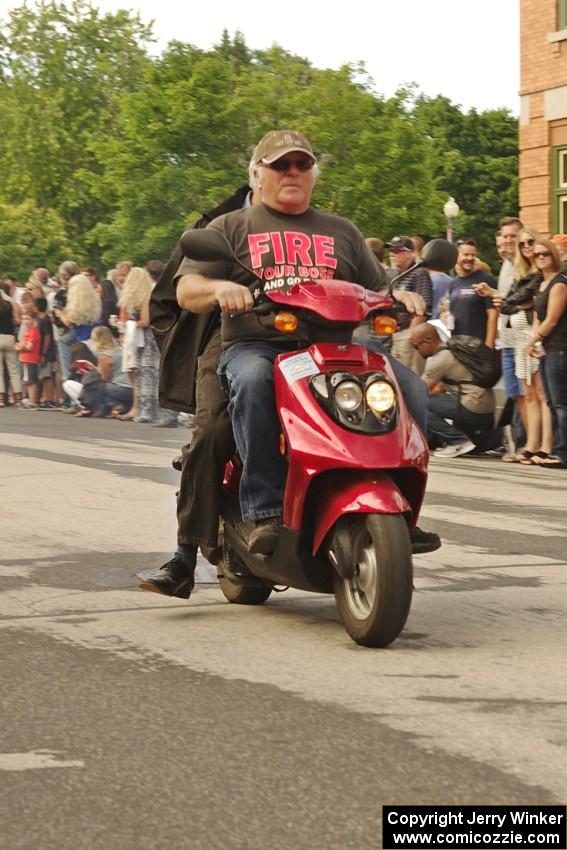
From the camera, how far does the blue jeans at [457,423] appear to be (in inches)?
584

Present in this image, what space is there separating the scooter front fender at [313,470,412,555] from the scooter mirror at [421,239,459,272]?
2.80 feet

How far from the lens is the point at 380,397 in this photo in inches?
225

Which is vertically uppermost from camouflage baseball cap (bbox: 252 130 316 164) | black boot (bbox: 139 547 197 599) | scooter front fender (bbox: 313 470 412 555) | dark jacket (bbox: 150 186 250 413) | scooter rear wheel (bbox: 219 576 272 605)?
camouflage baseball cap (bbox: 252 130 316 164)

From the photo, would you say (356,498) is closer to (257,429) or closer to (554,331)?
(257,429)

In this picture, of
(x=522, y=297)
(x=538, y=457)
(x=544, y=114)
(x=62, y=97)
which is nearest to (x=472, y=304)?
(x=522, y=297)

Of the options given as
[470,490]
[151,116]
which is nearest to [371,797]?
[470,490]

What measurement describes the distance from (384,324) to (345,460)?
2.04 feet

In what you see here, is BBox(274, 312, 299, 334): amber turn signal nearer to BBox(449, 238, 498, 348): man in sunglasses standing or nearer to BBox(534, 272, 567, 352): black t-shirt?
BBox(534, 272, 567, 352): black t-shirt

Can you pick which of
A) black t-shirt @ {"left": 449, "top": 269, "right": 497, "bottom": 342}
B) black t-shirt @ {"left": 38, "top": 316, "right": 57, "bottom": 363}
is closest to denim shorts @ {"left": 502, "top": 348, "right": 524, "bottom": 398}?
black t-shirt @ {"left": 449, "top": 269, "right": 497, "bottom": 342}

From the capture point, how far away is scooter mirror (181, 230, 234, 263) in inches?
223

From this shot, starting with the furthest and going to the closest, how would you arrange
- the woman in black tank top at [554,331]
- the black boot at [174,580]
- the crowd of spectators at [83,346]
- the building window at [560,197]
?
the building window at [560,197] < the crowd of spectators at [83,346] < the woman in black tank top at [554,331] < the black boot at [174,580]

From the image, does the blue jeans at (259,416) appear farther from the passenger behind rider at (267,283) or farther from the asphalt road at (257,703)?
the asphalt road at (257,703)

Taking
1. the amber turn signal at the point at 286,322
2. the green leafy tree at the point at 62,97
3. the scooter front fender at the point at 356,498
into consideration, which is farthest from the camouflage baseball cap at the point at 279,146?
the green leafy tree at the point at 62,97

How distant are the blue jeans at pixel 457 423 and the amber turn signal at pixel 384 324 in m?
8.90
